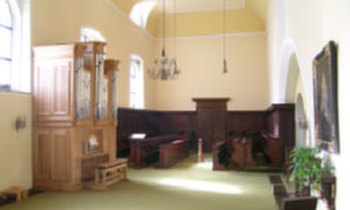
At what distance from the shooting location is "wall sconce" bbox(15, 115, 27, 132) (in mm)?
6613

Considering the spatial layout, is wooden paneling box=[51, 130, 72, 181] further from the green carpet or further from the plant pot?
the plant pot

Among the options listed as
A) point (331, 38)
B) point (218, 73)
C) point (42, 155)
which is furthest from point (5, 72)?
point (218, 73)

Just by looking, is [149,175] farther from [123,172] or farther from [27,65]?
[27,65]

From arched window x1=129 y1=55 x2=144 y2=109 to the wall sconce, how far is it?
7.23m

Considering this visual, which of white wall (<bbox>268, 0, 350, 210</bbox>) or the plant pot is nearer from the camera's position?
white wall (<bbox>268, 0, 350, 210</bbox>)

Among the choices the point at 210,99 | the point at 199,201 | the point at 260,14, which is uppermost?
the point at 260,14

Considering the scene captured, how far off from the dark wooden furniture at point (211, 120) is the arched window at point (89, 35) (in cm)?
571

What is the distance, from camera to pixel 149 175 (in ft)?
28.7

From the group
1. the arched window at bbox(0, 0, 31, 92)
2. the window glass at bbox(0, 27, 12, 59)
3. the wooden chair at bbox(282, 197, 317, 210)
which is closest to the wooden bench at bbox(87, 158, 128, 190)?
the arched window at bbox(0, 0, 31, 92)

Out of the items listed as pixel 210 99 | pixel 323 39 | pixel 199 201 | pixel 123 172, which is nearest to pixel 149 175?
pixel 123 172

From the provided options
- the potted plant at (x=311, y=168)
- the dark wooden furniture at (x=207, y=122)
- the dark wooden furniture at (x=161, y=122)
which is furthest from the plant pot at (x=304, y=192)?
the dark wooden furniture at (x=207, y=122)

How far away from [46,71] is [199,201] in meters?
3.96

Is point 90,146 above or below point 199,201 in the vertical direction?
above

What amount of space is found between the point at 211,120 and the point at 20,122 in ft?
30.8
